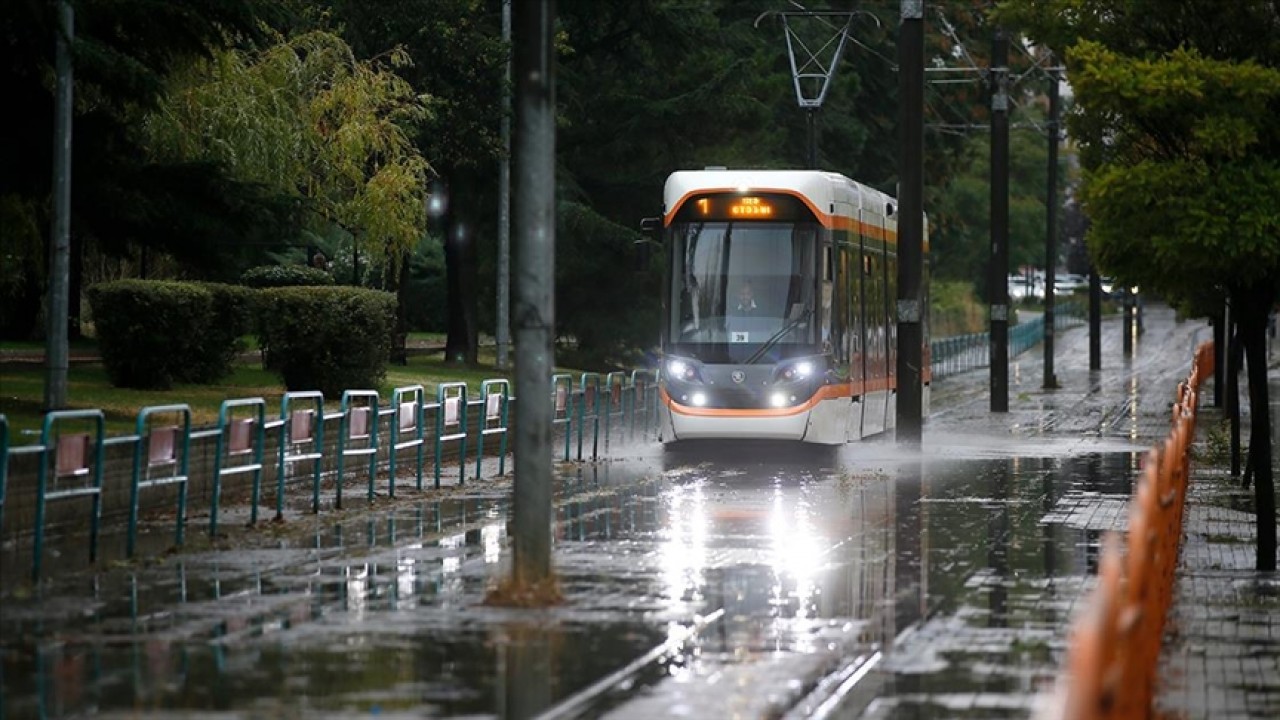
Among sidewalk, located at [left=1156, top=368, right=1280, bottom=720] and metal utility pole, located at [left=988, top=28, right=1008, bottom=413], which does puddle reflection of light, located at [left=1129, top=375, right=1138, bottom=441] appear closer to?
metal utility pole, located at [left=988, top=28, right=1008, bottom=413]

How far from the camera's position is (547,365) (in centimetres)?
1512

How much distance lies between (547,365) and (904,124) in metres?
21.3

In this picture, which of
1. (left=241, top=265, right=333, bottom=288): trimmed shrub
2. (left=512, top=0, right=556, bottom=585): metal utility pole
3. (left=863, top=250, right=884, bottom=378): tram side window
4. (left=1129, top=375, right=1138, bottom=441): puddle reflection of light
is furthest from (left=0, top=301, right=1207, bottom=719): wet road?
(left=241, top=265, right=333, bottom=288): trimmed shrub

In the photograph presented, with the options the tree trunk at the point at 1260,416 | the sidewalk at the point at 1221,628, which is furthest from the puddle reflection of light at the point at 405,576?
the tree trunk at the point at 1260,416

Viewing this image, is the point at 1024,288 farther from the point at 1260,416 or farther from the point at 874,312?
the point at 1260,416

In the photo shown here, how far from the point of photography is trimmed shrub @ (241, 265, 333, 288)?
3956cm

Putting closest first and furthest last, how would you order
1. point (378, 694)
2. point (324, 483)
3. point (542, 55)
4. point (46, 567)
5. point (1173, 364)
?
1. point (378, 694)
2. point (542, 55)
3. point (46, 567)
4. point (324, 483)
5. point (1173, 364)

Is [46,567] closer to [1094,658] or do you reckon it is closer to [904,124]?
[1094,658]

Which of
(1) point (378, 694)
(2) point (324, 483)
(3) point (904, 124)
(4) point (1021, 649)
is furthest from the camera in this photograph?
(3) point (904, 124)

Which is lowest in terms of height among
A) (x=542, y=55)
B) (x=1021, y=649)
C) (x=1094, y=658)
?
(x=1021, y=649)

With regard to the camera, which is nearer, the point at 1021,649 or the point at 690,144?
the point at 1021,649

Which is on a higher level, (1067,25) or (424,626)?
(1067,25)

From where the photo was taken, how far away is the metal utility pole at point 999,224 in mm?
46219

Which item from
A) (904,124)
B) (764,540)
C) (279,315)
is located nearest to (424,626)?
(764,540)
